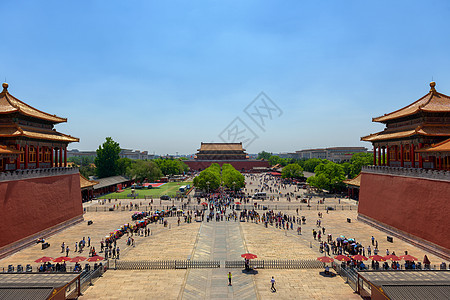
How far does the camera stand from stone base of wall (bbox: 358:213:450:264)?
67.5 feet

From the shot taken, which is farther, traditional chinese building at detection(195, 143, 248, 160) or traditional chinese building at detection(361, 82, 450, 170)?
traditional chinese building at detection(195, 143, 248, 160)

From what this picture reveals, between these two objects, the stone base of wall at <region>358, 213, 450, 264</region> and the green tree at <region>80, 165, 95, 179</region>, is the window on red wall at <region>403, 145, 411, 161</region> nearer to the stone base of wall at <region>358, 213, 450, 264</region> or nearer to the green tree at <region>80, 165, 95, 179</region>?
the stone base of wall at <region>358, 213, 450, 264</region>

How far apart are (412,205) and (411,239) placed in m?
2.98

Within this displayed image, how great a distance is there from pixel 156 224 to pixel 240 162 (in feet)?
267

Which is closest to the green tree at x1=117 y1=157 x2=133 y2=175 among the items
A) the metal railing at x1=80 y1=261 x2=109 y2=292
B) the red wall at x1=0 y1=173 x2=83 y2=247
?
the red wall at x1=0 y1=173 x2=83 y2=247

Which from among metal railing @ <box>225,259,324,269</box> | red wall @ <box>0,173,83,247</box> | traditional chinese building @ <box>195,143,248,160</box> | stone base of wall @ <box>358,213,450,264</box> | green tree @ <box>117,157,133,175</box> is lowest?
metal railing @ <box>225,259,324,269</box>

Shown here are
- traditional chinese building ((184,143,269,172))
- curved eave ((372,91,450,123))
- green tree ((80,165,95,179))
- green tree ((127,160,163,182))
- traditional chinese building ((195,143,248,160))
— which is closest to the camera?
curved eave ((372,91,450,123))

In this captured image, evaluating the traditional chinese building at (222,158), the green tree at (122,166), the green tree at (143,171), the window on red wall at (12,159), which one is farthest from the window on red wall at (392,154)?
the traditional chinese building at (222,158)

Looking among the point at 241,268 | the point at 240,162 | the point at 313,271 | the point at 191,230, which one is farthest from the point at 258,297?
the point at 240,162

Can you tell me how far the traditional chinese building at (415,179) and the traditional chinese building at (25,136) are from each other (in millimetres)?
35493

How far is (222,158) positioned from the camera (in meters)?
114

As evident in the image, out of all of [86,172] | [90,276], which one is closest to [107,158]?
[86,172]

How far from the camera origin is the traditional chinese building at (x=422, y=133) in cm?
2470

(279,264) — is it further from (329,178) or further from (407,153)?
(329,178)
